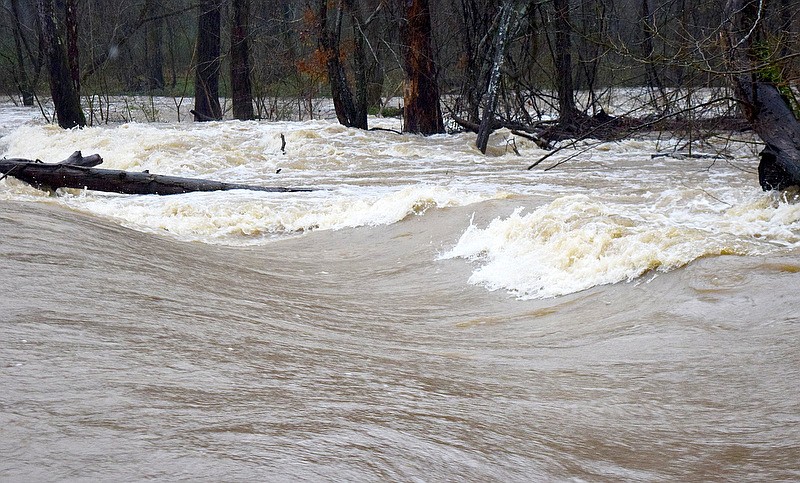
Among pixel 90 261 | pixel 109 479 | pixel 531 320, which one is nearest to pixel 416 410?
pixel 109 479

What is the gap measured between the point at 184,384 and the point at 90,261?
2.12 meters

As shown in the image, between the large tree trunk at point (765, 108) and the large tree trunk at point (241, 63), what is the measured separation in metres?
14.7

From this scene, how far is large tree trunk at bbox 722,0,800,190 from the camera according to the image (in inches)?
313

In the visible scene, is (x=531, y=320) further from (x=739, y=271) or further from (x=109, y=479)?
(x=109, y=479)

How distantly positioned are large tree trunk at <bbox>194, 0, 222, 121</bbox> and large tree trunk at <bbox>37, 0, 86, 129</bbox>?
3.72 meters

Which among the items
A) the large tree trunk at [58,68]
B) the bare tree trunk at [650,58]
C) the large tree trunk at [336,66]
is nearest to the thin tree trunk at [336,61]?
the large tree trunk at [336,66]

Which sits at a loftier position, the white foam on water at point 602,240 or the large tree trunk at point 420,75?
the large tree trunk at point 420,75

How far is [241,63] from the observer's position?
21.8 metres

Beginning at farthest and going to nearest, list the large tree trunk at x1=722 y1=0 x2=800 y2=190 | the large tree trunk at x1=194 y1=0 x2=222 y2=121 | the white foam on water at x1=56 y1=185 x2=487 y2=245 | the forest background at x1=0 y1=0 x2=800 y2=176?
the large tree trunk at x1=194 y1=0 x2=222 y2=121, the forest background at x1=0 y1=0 x2=800 y2=176, the white foam on water at x1=56 y1=185 x2=487 y2=245, the large tree trunk at x1=722 y1=0 x2=800 y2=190

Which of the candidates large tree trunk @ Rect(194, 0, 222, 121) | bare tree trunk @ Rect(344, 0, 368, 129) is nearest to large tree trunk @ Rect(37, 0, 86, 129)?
large tree trunk @ Rect(194, 0, 222, 121)

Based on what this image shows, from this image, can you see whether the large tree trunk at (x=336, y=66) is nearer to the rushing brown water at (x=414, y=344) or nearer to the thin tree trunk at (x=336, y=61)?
the thin tree trunk at (x=336, y=61)

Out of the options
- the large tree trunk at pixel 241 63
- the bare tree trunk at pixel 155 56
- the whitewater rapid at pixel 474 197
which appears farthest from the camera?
the bare tree trunk at pixel 155 56

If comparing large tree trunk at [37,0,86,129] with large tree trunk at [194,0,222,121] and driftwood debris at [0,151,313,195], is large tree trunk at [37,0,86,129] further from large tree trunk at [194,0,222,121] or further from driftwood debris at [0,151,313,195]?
driftwood debris at [0,151,313,195]

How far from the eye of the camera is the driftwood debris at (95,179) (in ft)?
32.1
